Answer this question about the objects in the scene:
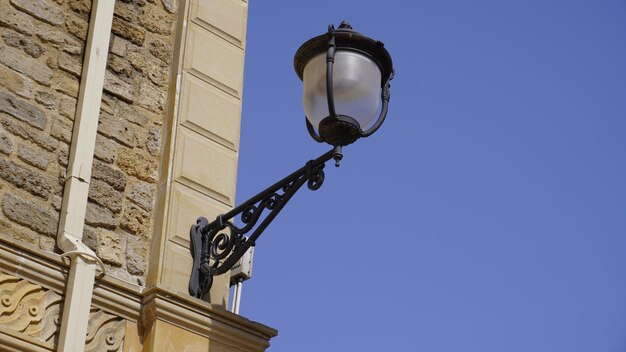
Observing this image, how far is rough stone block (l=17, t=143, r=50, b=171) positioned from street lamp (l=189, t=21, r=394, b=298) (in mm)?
780

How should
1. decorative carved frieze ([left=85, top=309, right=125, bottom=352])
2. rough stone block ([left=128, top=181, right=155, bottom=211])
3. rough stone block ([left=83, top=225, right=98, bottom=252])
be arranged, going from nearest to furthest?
decorative carved frieze ([left=85, top=309, right=125, bottom=352]) < rough stone block ([left=83, top=225, right=98, bottom=252]) < rough stone block ([left=128, top=181, right=155, bottom=211])

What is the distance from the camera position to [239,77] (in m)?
6.78

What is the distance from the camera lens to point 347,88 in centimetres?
583

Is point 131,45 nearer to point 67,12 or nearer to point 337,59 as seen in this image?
point 67,12

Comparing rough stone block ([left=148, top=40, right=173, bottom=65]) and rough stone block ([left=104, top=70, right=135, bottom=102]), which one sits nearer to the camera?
rough stone block ([left=104, top=70, right=135, bottom=102])

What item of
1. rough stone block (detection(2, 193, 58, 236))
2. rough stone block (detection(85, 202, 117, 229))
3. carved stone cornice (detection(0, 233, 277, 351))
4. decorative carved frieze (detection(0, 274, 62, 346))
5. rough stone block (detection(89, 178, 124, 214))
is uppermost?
rough stone block (detection(89, 178, 124, 214))

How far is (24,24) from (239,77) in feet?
4.09

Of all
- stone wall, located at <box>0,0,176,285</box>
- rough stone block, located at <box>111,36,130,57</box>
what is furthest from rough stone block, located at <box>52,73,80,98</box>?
rough stone block, located at <box>111,36,130,57</box>

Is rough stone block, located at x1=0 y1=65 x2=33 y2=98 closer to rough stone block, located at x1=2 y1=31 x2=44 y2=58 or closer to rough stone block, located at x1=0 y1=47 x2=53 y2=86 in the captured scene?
rough stone block, located at x1=0 y1=47 x2=53 y2=86

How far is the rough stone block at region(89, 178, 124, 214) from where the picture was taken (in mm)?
5867

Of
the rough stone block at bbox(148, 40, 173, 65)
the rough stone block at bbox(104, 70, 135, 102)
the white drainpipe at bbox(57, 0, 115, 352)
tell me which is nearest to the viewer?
the white drainpipe at bbox(57, 0, 115, 352)

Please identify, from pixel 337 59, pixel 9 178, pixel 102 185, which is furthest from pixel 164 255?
pixel 337 59

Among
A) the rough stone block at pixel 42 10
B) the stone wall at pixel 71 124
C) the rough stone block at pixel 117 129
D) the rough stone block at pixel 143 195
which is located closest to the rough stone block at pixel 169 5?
the stone wall at pixel 71 124

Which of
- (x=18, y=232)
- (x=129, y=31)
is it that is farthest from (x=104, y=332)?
(x=129, y=31)
